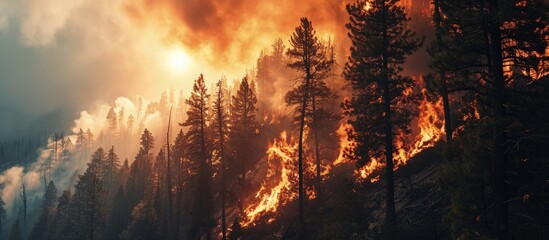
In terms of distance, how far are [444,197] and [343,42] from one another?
47.8 m

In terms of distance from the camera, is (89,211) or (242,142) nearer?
(242,142)

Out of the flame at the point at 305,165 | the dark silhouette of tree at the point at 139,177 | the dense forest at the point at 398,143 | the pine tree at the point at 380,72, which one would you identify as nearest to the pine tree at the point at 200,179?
the dense forest at the point at 398,143

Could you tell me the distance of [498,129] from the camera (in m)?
11.3

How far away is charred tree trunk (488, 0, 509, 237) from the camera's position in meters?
11.0

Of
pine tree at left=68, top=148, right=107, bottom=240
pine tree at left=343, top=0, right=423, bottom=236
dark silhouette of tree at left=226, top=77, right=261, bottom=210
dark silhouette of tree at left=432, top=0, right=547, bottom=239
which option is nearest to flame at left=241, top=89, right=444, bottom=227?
dark silhouette of tree at left=226, top=77, right=261, bottom=210

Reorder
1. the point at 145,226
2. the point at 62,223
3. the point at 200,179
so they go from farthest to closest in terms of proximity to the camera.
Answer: the point at 62,223, the point at 145,226, the point at 200,179

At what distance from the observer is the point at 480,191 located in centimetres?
1344

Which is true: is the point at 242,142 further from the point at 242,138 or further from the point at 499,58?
the point at 499,58

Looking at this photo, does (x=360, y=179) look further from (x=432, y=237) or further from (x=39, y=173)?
(x=39, y=173)

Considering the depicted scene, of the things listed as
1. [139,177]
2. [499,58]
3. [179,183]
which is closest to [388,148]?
[499,58]

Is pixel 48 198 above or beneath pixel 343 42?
beneath

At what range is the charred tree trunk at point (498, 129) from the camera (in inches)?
432

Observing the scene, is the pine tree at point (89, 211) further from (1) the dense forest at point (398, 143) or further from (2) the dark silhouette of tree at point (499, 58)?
(2) the dark silhouette of tree at point (499, 58)

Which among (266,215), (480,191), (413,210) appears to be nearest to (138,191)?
(266,215)
